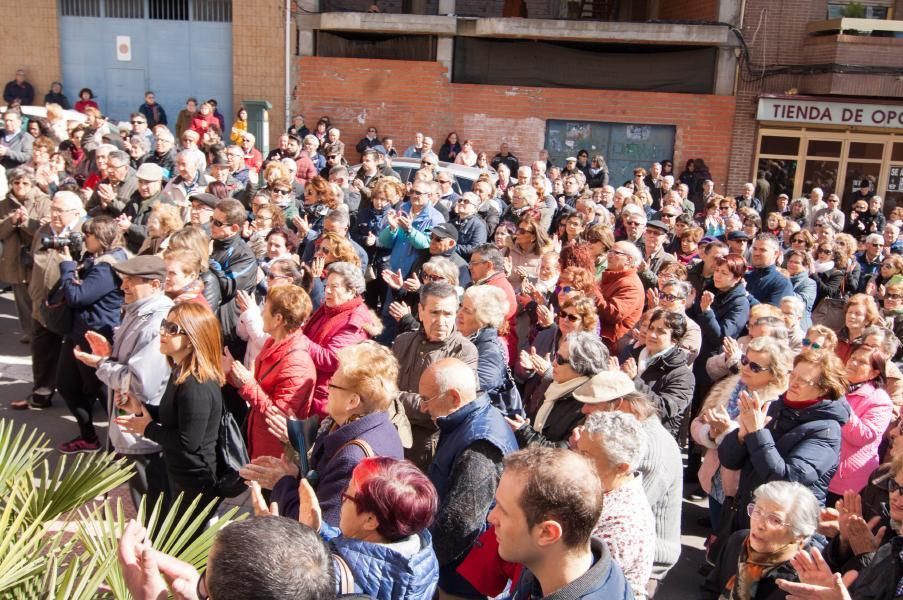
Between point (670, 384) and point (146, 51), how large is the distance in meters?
16.5

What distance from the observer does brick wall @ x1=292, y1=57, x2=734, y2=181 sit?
704 inches

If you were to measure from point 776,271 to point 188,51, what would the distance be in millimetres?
14963

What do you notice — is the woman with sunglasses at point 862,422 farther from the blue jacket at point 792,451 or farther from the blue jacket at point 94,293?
the blue jacket at point 94,293

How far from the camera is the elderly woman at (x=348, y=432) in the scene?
335 cm

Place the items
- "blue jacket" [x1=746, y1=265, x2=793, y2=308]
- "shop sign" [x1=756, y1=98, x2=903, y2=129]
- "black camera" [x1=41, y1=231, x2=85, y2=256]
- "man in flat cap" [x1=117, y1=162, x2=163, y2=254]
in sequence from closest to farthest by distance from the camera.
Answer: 1. "black camera" [x1=41, y1=231, x2=85, y2=256]
2. "blue jacket" [x1=746, y1=265, x2=793, y2=308]
3. "man in flat cap" [x1=117, y1=162, x2=163, y2=254]
4. "shop sign" [x1=756, y1=98, x2=903, y2=129]

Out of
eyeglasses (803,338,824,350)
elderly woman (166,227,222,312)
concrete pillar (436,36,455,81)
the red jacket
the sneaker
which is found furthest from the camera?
concrete pillar (436,36,455,81)

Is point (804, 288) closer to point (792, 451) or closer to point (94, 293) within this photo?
point (792, 451)

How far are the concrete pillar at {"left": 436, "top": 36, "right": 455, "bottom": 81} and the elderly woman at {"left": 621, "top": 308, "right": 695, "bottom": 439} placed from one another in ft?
44.6

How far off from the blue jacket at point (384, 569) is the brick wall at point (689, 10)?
17.4 m

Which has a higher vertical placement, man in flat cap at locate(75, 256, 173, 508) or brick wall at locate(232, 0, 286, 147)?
brick wall at locate(232, 0, 286, 147)

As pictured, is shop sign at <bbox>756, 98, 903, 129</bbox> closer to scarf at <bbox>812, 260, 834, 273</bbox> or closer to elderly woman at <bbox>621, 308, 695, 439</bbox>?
scarf at <bbox>812, 260, 834, 273</bbox>

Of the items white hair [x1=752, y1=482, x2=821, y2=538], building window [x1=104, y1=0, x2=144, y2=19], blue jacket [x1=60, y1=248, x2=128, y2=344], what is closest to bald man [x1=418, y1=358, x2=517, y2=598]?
white hair [x1=752, y1=482, x2=821, y2=538]

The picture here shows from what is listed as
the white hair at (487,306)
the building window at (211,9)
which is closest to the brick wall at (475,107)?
the building window at (211,9)

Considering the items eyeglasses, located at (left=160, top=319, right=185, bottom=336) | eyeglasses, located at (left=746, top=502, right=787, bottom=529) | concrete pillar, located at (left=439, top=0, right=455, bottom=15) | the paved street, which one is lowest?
the paved street
